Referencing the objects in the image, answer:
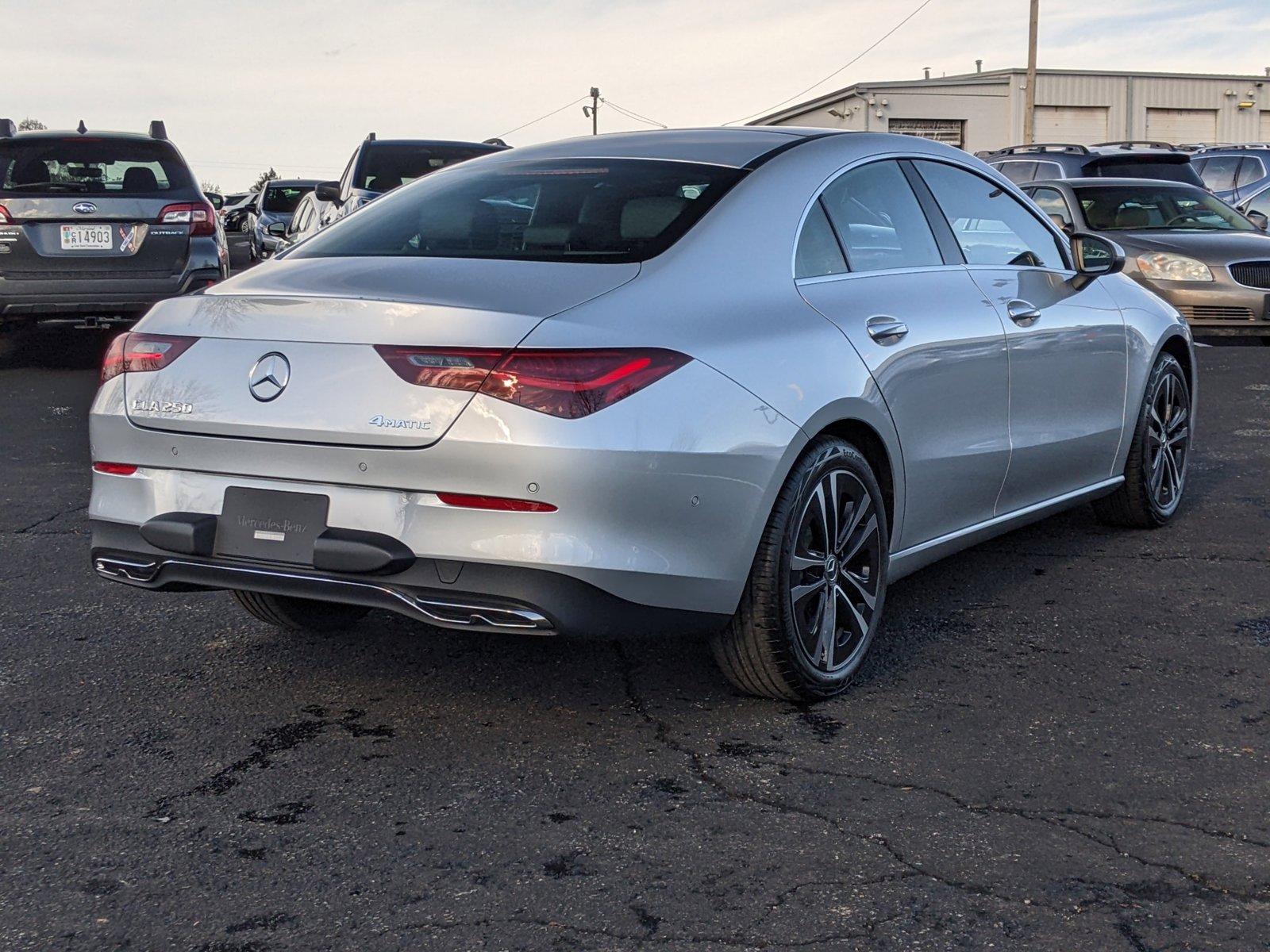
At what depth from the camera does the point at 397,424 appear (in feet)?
11.3

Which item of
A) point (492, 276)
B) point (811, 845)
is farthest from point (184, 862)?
point (492, 276)

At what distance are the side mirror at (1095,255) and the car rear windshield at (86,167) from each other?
25.7 feet

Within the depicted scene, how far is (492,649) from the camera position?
4.62 meters

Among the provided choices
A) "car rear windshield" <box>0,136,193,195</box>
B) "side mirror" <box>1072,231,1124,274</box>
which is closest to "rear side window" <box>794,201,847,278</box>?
"side mirror" <box>1072,231,1124,274</box>

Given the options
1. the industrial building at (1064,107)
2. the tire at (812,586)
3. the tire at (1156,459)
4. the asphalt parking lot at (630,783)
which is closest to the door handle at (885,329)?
the tire at (812,586)

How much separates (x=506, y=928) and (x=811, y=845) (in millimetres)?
707

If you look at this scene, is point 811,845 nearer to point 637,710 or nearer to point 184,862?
point 637,710

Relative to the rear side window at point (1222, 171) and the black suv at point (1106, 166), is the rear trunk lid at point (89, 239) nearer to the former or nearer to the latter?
the black suv at point (1106, 166)

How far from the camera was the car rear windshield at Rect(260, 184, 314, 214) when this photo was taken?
29734mm

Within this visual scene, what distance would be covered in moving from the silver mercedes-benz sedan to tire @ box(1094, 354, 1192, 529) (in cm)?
146

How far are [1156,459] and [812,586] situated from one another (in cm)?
282

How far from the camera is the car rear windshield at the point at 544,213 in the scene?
13.0 ft

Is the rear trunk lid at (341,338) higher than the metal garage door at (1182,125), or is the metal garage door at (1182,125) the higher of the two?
the metal garage door at (1182,125)

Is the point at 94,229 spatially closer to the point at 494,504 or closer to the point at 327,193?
the point at 327,193
